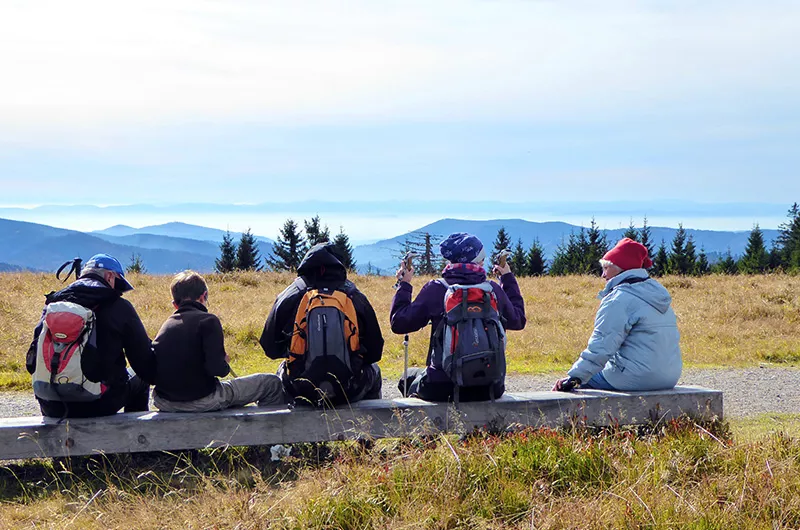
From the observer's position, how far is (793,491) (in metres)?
4.41

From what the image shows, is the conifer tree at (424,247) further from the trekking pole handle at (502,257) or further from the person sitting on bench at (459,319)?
the person sitting on bench at (459,319)

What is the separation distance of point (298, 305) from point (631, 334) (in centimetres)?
300

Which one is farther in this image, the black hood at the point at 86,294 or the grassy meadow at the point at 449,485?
the black hood at the point at 86,294

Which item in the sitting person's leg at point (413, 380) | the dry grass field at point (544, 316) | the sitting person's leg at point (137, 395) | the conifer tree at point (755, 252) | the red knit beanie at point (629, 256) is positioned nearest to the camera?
the sitting person's leg at point (137, 395)

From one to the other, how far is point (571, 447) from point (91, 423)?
12.1 ft

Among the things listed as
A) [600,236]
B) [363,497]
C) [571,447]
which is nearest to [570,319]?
[571,447]

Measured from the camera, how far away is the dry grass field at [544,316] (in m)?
11.5

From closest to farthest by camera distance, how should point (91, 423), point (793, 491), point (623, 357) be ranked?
point (793, 491) → point (91, 423) → point (623, 357)

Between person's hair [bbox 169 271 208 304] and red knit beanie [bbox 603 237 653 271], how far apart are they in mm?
3615

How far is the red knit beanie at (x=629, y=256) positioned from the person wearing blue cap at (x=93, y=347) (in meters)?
4.10

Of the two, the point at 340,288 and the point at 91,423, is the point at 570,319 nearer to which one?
the point at 340,288

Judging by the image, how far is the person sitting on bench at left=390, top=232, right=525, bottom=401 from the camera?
5.46 meters

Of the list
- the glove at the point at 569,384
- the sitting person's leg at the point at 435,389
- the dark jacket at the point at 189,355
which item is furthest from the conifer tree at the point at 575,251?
the dark jacket at the point at 189,355

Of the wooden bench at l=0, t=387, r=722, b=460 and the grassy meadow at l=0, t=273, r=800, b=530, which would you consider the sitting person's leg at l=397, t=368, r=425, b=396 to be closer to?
the wooden bench at l=0, t=387, r=722, b=460
